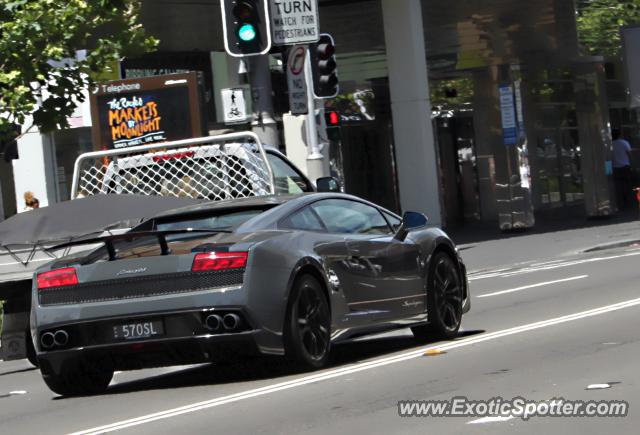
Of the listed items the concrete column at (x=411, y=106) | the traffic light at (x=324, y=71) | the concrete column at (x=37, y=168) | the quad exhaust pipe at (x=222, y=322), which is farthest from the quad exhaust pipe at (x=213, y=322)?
Answer: the concrete column at (x=37, y=168)

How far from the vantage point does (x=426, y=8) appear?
29984 millimetres

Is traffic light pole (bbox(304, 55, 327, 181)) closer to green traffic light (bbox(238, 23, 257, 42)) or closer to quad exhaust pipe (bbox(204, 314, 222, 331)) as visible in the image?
green traffic light (bbox(238, 23, 257, 42))

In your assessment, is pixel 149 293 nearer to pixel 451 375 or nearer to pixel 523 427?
pixel 451 375

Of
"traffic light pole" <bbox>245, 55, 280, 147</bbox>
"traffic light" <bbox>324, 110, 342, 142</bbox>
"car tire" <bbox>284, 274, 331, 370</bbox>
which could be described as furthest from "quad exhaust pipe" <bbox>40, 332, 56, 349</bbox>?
"traffic light" <bbox>324, 110, 342, 142</bbox>

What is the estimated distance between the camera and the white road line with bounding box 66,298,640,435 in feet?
29.0

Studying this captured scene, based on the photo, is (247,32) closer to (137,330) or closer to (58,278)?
(58,278)

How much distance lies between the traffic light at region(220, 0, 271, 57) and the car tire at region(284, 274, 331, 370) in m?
7.35

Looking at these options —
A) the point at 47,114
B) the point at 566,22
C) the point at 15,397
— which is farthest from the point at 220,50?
the point at 15,397

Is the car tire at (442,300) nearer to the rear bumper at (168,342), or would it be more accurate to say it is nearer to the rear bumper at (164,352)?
Result: the rear bumper at (168,342)

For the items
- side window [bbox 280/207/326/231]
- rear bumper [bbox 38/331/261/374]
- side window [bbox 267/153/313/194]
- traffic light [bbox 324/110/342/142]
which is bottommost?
rear bumper [bbox 38/331/261/374]

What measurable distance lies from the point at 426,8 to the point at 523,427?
22985mm

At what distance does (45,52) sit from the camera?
56.9 ft

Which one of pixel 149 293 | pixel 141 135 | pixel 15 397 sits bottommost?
pixel 15 397

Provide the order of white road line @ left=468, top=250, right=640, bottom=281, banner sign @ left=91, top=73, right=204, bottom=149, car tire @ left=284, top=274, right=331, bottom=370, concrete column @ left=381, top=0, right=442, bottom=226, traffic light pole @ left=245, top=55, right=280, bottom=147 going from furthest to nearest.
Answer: concrete column @ left=381, top=0, right=442, bottom=226
white road line @ left=468, top=250, right=640, bottom=281
traffic light pole @ left=245, top=55, right=280, bottom=147
banner sign @ left=91, top=73, right=204, bottom=149
car tire @ left=284, top=274, right=331, bottom=370
